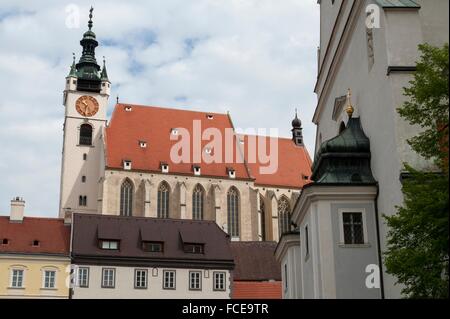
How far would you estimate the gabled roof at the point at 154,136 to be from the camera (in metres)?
66.6

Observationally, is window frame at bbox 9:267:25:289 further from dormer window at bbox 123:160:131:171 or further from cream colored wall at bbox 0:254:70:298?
dormer window at bbox 123:160:131:171

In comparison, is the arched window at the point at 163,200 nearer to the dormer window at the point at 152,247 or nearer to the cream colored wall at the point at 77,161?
the cream colored wall at the point at 77,161

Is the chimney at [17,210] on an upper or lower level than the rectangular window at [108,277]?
upper

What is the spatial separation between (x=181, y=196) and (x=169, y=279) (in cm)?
2706

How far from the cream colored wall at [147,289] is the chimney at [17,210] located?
676cm

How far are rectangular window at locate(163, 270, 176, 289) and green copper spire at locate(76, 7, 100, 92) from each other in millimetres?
37151

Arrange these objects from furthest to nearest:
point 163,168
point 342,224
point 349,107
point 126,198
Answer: point 163,168 < point 126,198 < point 349,107 < point 342,224

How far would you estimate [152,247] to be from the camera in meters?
40.0

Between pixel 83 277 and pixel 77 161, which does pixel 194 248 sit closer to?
pixel 83 277

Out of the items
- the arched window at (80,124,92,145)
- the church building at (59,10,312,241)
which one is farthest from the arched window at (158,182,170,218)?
the arched window at (80,124,92,145)

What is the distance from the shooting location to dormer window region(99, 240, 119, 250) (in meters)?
38.9

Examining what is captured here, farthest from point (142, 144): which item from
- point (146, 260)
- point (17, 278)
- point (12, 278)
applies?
point (12, 278)

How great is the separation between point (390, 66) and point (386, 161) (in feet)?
8.64

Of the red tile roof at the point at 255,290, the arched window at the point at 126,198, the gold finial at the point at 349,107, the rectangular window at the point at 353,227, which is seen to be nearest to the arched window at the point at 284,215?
the arched window at the point at 126,198
